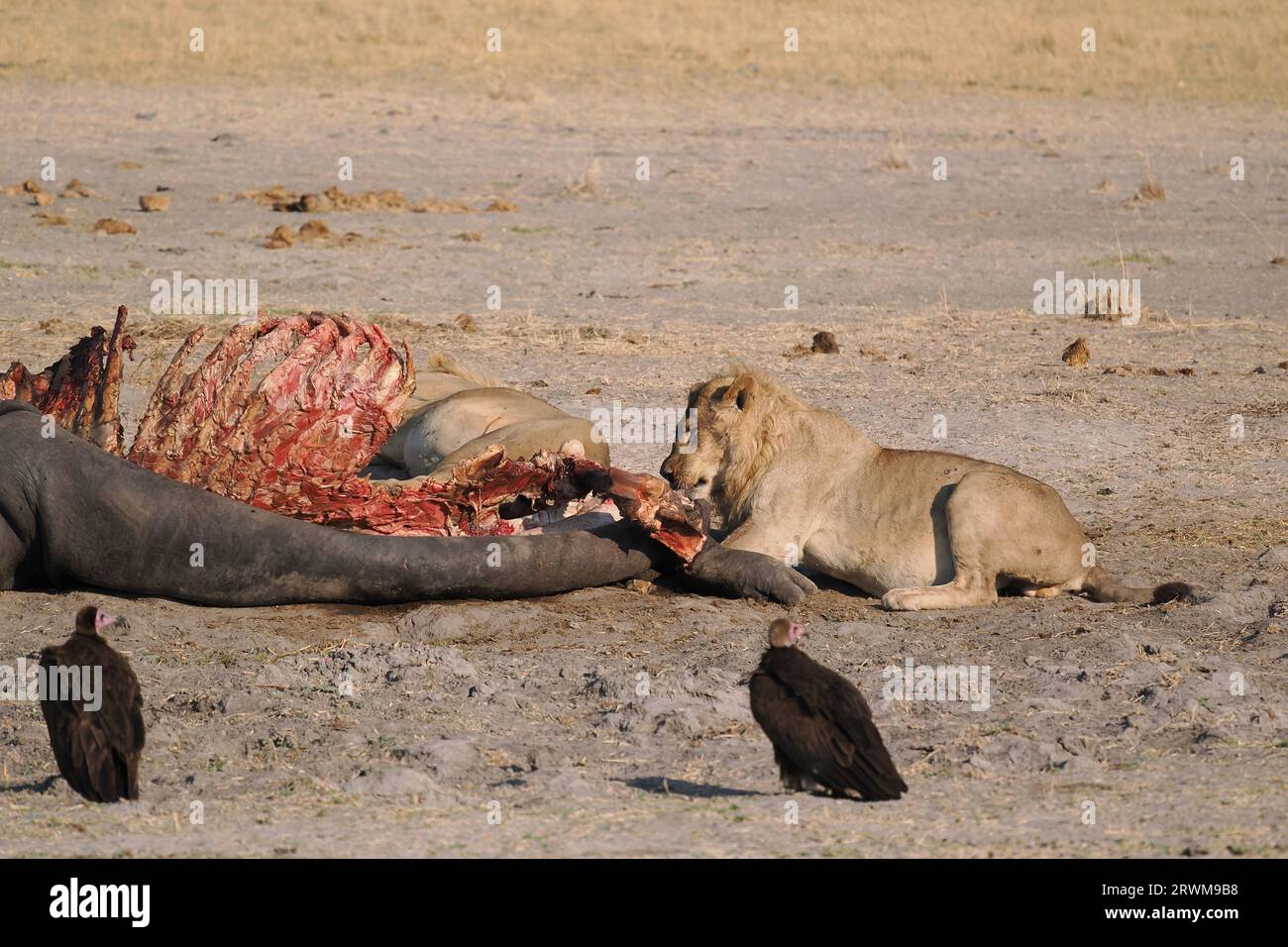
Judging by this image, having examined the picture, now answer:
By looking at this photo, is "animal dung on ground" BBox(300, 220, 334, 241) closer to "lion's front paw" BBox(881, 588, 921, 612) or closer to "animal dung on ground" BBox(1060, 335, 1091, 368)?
"animal dung on ground" BBox(1060, 335, 1091, 368)

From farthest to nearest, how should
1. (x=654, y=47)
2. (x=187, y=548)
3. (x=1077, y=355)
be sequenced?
(x=654, y=47)
(x=1077, y=355)
(x=187, y=548)

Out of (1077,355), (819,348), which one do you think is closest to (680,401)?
(819,348)

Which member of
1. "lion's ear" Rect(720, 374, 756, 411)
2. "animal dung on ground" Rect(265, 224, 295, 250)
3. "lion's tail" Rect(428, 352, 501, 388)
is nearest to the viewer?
"lion's ear" Rect(720, 374, 756, 411)

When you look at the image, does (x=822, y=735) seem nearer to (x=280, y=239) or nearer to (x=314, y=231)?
(x=280, y=239)

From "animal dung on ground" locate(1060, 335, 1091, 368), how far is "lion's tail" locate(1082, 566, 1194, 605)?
5.25 meters

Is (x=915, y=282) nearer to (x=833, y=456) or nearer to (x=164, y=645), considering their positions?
(x=833, y=456)

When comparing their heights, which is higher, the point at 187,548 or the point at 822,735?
the point at 187,548

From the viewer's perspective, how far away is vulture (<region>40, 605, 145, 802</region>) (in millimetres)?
6055

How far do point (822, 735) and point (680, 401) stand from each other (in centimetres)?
692

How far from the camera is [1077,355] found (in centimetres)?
1427

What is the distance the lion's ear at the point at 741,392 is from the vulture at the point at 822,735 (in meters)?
3.10

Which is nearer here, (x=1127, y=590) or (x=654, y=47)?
(x=1127, y=590)

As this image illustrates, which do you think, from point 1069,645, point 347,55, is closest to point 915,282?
point 1069,645

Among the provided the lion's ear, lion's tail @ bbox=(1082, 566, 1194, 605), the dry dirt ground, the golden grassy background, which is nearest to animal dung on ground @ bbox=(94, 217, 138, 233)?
the dry dirt ground
